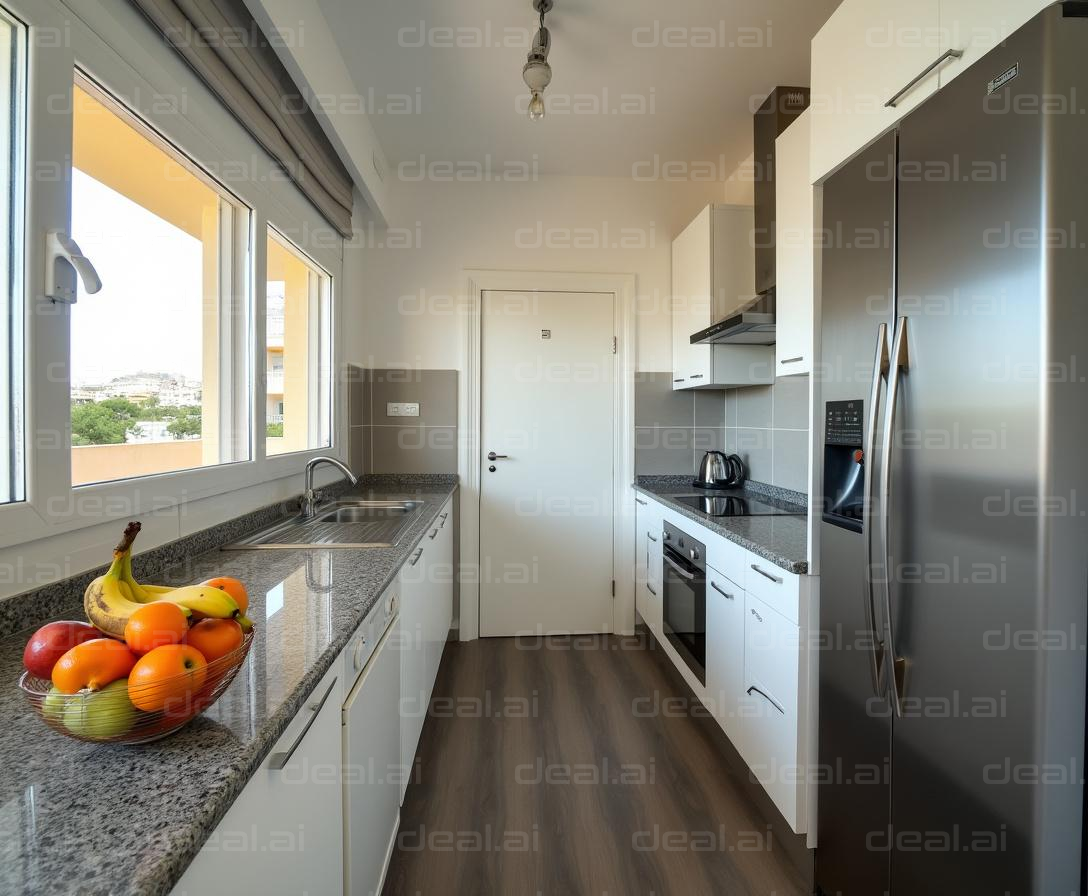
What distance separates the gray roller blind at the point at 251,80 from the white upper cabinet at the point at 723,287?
1.76 meters

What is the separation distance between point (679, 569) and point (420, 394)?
174 cm

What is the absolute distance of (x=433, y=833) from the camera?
161 cm

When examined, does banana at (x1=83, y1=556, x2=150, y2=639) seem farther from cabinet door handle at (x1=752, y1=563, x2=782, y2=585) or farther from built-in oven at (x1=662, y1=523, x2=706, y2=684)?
built-in oven at (x1=662, y1=523, x2=706, y2=684)

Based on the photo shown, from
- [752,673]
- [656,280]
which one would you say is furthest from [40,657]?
[656,280]

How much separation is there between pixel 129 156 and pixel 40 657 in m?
1.29

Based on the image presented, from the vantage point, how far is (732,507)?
2.26m

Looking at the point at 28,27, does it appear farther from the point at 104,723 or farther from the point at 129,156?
the point at 104,723

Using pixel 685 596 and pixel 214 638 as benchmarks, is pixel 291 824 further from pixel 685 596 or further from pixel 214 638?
pixel 685 596

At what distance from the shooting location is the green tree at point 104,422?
1.09m

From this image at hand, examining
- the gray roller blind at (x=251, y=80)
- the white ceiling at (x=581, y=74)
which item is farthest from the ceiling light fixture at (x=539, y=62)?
the gray roller blind at (x=251, y=80)

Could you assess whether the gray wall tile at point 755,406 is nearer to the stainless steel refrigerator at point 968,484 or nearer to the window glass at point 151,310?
the stainless steel refrigerator at point 968,484

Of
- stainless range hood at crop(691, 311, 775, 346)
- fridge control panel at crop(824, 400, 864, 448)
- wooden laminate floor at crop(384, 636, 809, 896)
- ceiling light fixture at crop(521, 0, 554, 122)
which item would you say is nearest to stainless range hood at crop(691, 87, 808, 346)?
stainless range hood at crop(691, 311, 775, 346)

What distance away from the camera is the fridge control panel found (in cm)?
124

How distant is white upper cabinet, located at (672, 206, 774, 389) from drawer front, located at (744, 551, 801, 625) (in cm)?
117
